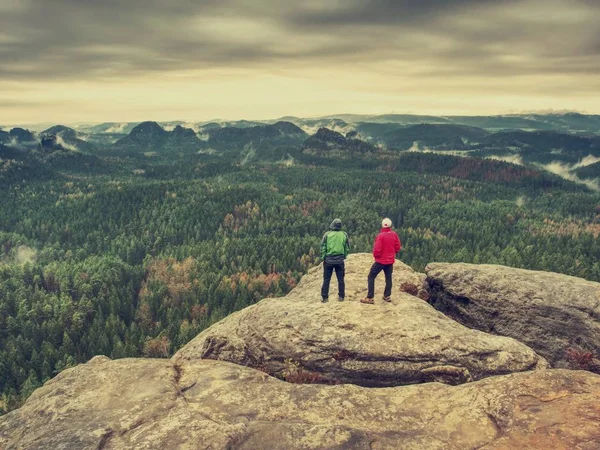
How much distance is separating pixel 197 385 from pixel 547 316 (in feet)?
88.8

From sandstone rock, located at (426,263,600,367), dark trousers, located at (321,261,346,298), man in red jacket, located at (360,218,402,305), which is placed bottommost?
sandstone rock, located at (426,263,600,367)

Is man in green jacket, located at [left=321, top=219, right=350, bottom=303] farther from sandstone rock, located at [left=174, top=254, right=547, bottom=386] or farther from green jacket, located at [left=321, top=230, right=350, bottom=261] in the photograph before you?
sandstone rock, located at [left=174, top=254, right=547, bottom=386]

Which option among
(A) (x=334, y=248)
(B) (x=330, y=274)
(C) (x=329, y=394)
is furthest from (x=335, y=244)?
(C) (x=329, y=394)

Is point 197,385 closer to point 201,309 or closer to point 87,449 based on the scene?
point 87,449

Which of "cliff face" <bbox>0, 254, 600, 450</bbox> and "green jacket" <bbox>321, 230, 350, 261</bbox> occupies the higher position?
"green jacket" <bbox>321, 230, 350, 261</bbox>

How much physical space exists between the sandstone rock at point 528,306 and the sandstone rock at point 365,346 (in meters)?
7.61

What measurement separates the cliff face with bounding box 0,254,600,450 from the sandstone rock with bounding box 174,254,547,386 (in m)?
0.07

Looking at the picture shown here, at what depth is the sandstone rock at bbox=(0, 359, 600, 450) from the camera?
16453 millimetres

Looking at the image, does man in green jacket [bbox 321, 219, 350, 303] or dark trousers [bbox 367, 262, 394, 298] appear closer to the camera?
man in green jacket [bbox 321, 219, 350, 303]

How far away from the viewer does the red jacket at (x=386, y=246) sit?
28594 millimetres

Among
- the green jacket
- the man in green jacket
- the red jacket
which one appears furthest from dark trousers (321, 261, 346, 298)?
the red jacket

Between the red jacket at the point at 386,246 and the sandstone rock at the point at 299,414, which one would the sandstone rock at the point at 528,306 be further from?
the sandstone rock at the point at 299,414

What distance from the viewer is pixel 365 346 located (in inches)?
933

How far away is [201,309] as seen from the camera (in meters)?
140
